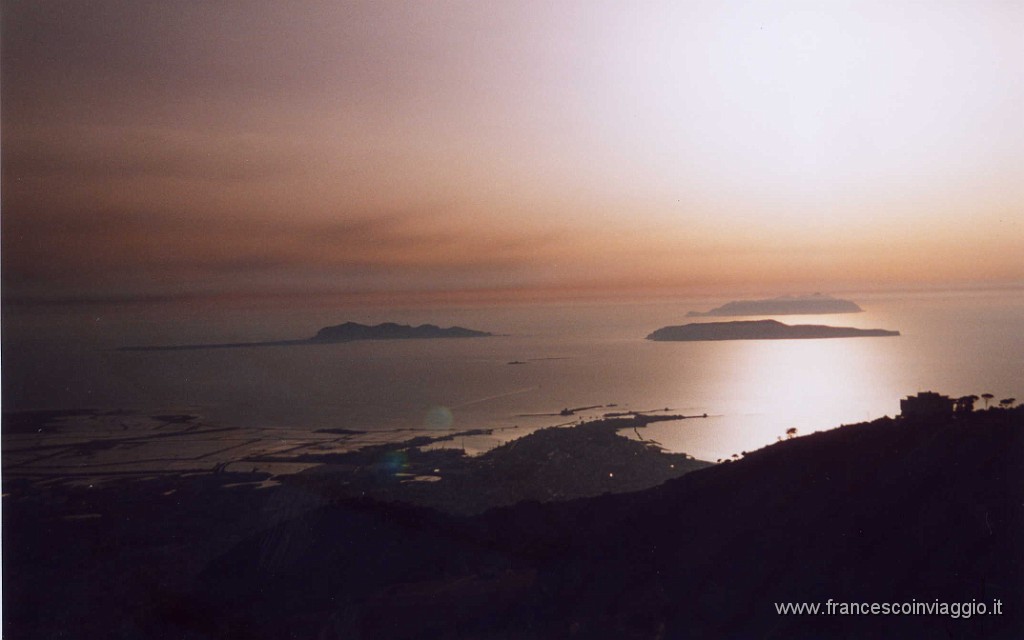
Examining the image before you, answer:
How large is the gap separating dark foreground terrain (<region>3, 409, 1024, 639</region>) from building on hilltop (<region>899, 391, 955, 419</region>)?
1.95 feet

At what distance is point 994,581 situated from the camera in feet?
13.4

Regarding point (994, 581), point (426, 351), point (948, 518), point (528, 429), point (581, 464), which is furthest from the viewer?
point (426, 351)

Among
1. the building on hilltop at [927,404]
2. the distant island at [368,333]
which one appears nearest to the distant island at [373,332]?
the distant island at [368,333]

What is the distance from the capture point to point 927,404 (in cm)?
633

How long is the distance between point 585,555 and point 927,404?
3.62 m

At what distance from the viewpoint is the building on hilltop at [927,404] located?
6246 mm

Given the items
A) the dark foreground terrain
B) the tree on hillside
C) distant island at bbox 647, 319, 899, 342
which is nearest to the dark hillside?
the dark foreground terrain

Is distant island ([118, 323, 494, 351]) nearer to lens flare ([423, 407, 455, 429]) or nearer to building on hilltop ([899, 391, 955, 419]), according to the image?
lens flare ([423, 407, 455, 429])

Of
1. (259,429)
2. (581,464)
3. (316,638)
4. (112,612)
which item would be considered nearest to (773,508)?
(581,464)

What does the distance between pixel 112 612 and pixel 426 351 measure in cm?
519

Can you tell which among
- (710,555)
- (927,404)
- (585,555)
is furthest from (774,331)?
(585,555)

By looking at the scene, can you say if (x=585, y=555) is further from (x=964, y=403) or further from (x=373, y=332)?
(x=373, y=332)

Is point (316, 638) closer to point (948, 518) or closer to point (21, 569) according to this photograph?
point (21, 569)

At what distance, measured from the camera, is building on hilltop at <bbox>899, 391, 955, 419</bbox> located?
6246mm
